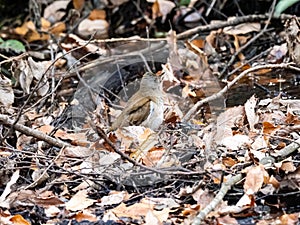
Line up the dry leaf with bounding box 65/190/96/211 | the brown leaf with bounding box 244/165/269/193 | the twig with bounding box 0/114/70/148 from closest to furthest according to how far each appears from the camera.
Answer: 1. the brown leaf with bounding box 244/165/269/193
2. the dry leaf with bounding box 65/190/96/211
3. the twig with bounding box 0/114/70/148

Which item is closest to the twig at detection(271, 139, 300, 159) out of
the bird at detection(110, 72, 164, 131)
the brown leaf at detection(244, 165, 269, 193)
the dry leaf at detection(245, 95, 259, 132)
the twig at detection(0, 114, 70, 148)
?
the brown leaf at detection(244, 165, 269, 193)

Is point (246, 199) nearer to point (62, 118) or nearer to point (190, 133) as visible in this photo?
point (190, 133)

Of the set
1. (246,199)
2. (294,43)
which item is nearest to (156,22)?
(294,43)

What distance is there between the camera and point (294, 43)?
4.98 m

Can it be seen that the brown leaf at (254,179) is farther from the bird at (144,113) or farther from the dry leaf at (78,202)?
the bird at (144,113)

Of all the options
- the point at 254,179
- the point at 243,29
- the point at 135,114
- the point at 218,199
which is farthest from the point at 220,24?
the point at 218,199

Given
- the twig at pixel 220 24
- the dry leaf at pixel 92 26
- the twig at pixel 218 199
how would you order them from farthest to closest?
1. the dry leaf at pixel 92 26
2. the twig at pixel 220 24
3. the twig at pixel 218 199

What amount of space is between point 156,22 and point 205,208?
4.97 m

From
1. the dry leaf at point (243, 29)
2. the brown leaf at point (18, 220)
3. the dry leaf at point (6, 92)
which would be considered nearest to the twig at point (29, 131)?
the dry leaf at point (6, 92)

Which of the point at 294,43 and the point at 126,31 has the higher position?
the point at 294,43

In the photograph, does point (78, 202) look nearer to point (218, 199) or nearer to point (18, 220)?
point (18, 220)

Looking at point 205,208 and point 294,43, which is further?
point 294,43

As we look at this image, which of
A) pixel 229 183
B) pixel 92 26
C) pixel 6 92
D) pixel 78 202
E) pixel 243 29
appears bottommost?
pixel 92 26

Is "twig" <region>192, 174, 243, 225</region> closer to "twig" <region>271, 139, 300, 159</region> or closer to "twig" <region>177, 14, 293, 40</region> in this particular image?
"twig" <region>271, 139, 300, 159</region>
